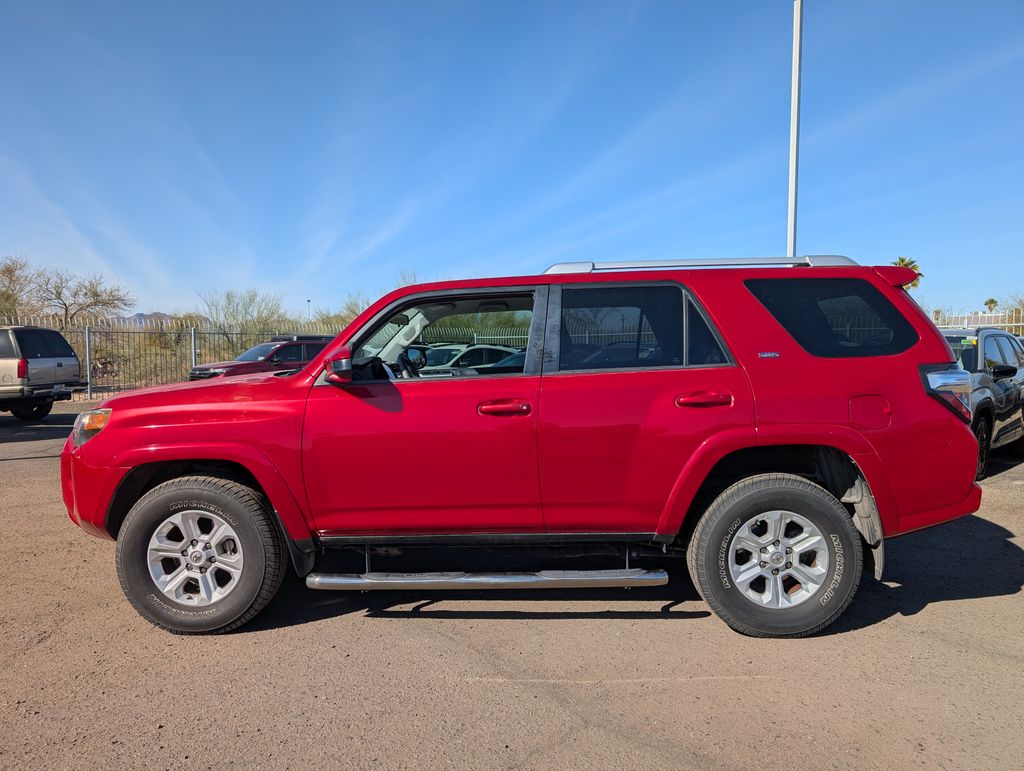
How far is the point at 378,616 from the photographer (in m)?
3.70

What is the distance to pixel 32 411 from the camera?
13.0 metres

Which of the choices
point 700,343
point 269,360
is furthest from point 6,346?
point 700,343

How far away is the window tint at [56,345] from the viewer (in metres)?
12.5

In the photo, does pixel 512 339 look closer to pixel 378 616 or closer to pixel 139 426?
pixel 378 616

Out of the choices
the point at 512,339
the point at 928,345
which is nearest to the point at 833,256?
the point at 928,345

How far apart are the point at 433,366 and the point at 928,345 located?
2.82 m

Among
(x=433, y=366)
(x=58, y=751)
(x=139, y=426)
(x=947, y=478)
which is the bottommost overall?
(x=58, y=751)

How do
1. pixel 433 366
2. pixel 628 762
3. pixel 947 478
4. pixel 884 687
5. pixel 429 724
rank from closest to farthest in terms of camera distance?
pixel 628 762 → pixel 429 724 → pixel 884 687 → pixel 947 478 → pixel 433 366

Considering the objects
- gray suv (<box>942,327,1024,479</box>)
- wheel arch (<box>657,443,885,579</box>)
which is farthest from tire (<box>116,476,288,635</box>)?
gray suv (<box>942,327,1024,479</box>)

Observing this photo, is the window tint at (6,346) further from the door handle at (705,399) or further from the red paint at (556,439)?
the door handle at (705,399)

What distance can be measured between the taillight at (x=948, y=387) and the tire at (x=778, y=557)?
2.68ft

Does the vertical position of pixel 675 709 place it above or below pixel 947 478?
below

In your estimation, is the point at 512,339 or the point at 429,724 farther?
the point at 512,339

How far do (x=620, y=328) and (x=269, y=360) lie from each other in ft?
40.6
